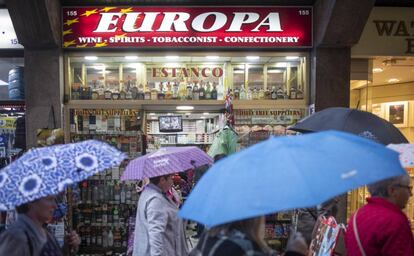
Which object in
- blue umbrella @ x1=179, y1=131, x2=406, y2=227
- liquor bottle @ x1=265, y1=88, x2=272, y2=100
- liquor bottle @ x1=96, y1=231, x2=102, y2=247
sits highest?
liquor bottle @ x1=265, y1=88, x2=272, y2=100

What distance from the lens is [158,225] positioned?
3.47 meters

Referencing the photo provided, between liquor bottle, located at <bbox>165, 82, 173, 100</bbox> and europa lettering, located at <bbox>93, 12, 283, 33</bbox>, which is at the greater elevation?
europa lettering, located at <bbox>93, 12, 283, 33</bbox>

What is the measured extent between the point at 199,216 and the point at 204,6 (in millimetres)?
5590

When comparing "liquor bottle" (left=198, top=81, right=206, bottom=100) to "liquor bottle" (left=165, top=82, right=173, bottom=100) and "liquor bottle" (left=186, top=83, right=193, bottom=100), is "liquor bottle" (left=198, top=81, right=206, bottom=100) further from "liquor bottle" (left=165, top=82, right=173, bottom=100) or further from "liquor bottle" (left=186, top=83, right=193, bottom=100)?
"liquor bottle" (left=165, top=82, right=173, bottom=100)

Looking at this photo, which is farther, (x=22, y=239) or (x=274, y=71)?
(x=274, y=71)

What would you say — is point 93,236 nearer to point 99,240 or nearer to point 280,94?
point 99,240

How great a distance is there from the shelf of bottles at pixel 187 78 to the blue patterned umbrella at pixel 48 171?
470 centimetres

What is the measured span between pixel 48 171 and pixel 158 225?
150 centimetres

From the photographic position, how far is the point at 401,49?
268 inches

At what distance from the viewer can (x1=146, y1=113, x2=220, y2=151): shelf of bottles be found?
752cm

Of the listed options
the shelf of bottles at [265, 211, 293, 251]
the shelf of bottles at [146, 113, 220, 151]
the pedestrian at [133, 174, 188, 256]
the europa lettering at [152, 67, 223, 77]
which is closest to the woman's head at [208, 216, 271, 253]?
the pedestrian at [133, 174, 188, 256]

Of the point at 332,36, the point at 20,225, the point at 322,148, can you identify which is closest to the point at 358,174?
the point at 322,148

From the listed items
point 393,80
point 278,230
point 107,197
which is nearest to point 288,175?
point 278,230

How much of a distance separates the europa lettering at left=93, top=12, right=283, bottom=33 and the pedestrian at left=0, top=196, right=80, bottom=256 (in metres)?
4.73
